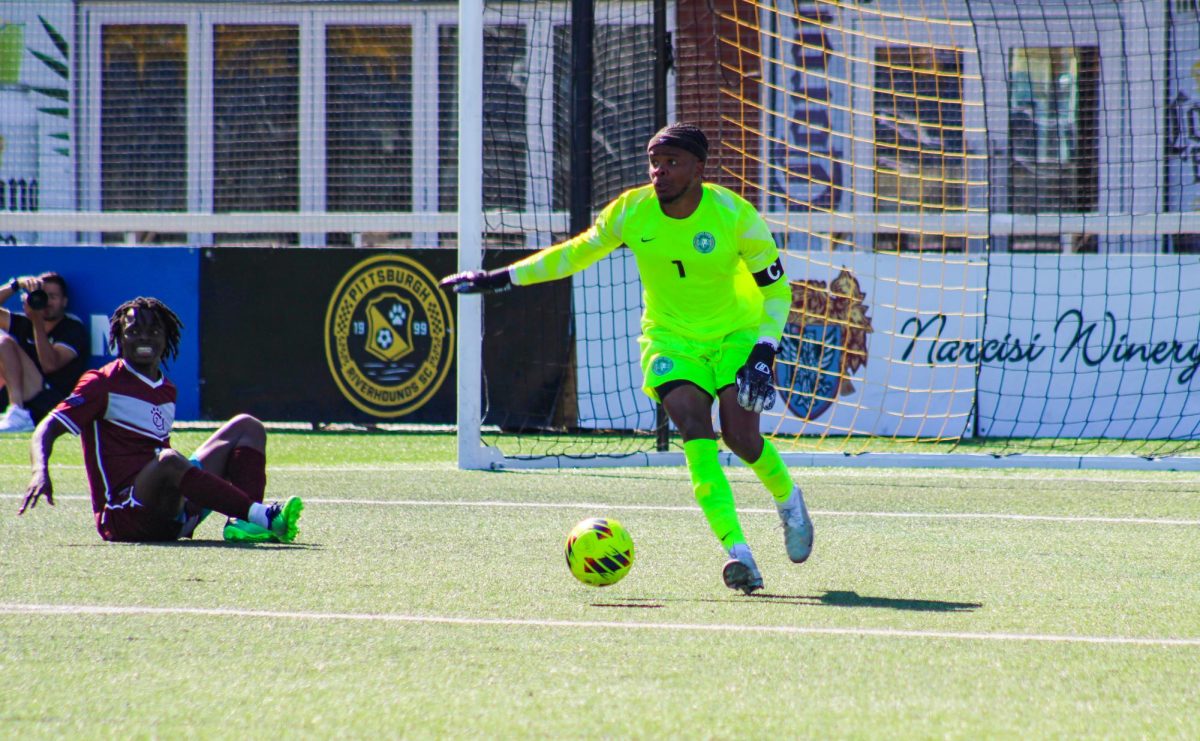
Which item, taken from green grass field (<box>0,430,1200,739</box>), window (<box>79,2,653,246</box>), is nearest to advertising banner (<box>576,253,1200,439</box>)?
green grass field (<box>0,430,1200,739</box>)

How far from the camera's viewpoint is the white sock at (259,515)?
6312 millimetres

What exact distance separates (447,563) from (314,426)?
7310 millimetres

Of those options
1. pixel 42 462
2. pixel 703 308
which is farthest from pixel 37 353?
pixel 703 308

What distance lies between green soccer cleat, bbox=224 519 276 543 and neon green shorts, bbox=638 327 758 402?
179 cm

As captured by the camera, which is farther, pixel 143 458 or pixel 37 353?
pixel 37 353

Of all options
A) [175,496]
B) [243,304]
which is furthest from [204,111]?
[175,496]

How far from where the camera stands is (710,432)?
5.61 metres

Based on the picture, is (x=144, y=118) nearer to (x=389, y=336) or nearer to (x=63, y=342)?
(x=63, y=342)

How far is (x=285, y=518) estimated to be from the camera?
6.27 m

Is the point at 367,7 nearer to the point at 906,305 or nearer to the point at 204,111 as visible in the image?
the point at 204,111

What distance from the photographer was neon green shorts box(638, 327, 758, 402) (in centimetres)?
575

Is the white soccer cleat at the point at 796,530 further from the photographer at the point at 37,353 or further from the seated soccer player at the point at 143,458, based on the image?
the photographer at the point at 37,353

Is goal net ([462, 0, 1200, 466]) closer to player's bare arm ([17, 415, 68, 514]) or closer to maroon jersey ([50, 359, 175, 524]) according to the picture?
maroon jersey ([50, 359, 175, 524])

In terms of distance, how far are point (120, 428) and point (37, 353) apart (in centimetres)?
682
